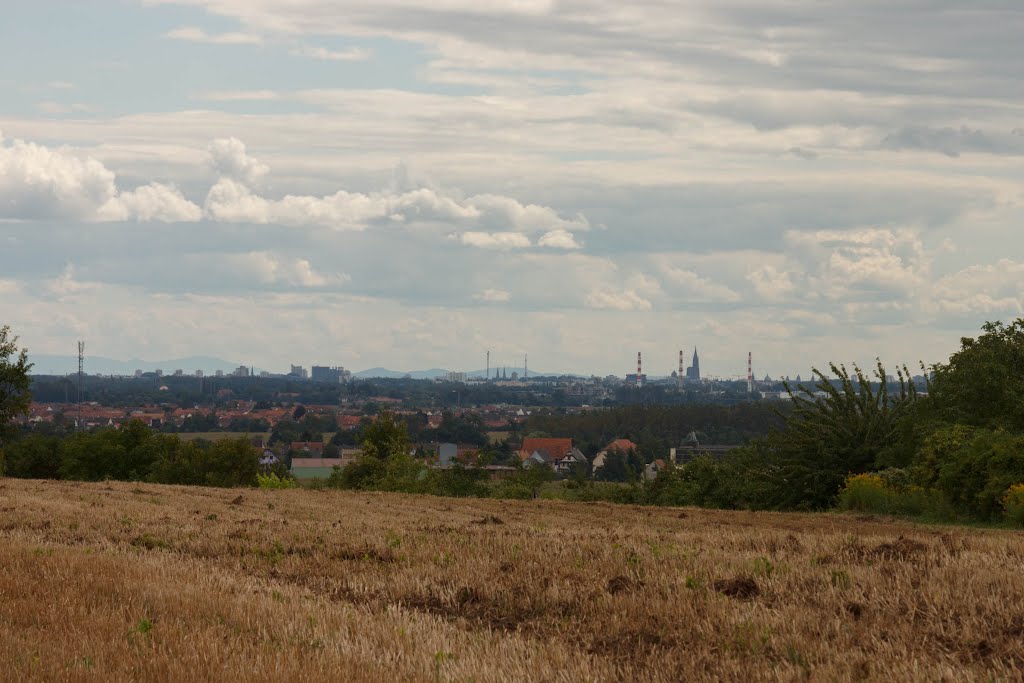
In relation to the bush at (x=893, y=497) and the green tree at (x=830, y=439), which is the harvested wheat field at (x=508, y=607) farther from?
the green tree at (x=830, y=439)

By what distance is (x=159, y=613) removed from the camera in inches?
416

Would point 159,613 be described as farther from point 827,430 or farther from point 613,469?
point 613,469

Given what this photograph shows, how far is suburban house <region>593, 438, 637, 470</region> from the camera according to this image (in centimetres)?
13946

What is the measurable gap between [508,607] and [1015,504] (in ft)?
72.6

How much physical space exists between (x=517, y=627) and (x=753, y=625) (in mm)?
2191

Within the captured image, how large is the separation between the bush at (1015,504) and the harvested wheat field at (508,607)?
14520 millimetres

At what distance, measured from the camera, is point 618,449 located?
470ft

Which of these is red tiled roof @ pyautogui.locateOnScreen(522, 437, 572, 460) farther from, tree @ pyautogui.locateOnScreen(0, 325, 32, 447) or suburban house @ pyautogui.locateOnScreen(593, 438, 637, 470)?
tree @ pyautogui.locateOnScreen(0, 325, 32, 447)

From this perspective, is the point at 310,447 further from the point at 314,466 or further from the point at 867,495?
the point at 867,495

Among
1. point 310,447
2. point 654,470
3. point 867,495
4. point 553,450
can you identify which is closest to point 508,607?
point 867,495

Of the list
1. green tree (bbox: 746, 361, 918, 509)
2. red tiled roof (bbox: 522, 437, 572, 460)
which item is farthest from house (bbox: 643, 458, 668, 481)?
red tiled roof (bbox: 522, 437, 572, 460)

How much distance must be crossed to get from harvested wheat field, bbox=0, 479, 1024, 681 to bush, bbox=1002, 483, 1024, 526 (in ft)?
47.6

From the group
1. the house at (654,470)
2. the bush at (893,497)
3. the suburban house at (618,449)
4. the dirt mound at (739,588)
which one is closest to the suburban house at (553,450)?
the suburban house at (618,449)

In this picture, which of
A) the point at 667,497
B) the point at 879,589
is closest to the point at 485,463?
→ the point at 667,497
